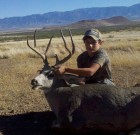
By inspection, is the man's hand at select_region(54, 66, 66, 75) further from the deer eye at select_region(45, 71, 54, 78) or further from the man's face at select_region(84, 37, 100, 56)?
the man's face at select_region(84, 37, 100, 56)

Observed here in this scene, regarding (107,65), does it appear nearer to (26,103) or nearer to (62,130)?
(62,130)

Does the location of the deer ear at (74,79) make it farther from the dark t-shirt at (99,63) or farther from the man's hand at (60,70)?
the man's hand at (60,70)

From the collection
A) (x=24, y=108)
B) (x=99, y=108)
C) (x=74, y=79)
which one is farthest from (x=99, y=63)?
(x=24, y=108)

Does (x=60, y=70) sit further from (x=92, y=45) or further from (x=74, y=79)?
(x=92, y=45)

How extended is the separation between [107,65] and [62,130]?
144cm

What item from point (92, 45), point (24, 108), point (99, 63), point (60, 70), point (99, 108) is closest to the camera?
point (99, 108)

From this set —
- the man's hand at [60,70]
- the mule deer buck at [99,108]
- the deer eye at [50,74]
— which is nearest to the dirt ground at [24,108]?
the mule deer buck at [99,108]

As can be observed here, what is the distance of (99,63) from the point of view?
739 cm

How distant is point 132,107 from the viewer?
686cm

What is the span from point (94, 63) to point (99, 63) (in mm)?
91

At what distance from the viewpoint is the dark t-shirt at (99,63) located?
7.50 m

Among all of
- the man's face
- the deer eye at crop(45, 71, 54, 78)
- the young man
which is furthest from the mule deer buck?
the man's face

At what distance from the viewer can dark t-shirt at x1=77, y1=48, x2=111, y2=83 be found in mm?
7499

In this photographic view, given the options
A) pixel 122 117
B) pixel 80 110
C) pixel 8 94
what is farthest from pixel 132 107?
pixel 8 94
